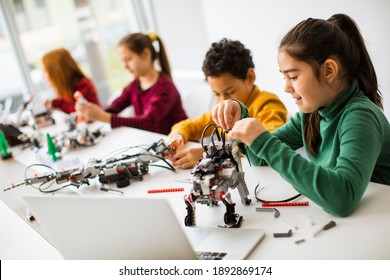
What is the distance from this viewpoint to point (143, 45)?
2.61 m

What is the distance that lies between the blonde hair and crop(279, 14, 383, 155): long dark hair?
2048mm

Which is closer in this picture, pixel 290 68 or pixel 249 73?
pixel 290 68

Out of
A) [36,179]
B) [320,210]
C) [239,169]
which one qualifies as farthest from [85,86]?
[320,210]

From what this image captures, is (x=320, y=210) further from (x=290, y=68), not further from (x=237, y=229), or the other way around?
(x=290, y=68)

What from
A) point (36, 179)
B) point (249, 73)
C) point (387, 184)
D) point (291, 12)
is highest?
point (291, 12)

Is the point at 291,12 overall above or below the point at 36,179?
above

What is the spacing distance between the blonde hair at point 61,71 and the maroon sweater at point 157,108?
54cm

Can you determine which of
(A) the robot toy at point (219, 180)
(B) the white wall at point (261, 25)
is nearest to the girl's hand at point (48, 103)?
(B) the white wall at point (261, 25)

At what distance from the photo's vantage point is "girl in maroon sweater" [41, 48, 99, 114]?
116 inches

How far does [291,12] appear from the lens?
2607 mm

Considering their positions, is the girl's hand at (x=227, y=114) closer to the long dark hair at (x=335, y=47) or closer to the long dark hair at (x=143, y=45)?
the long dark hair at (x=335, y=47)

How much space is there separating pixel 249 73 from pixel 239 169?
764 millimetres

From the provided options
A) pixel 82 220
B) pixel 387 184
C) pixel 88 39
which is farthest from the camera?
pixel 88 39

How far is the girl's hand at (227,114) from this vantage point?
4.62 feet
